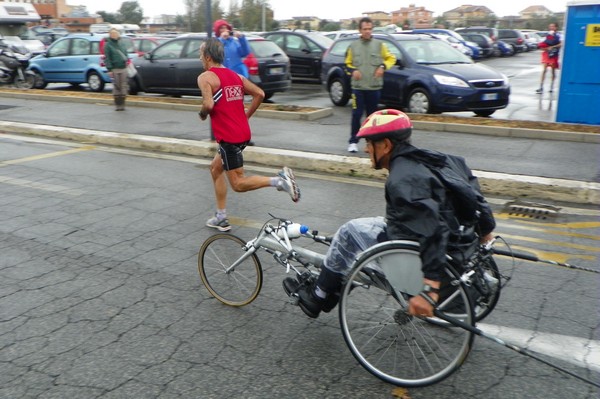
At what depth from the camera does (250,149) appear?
9.15 meters

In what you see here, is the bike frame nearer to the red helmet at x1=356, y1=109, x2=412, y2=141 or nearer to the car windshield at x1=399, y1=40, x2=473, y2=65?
the red helmet at x1=356, y1=109, x2=412, y2=141

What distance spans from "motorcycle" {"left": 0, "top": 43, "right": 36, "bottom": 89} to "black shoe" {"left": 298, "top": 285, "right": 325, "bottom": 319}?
18.3m

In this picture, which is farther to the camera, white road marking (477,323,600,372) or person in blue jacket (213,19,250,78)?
person in blue jacket (213,19,250,78)

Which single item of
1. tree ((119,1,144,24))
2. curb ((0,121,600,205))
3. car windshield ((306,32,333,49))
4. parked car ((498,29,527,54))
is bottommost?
curb ((0,121,600,205))

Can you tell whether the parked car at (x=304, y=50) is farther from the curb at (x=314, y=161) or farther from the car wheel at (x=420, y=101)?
the curb at (x=314, y=161)

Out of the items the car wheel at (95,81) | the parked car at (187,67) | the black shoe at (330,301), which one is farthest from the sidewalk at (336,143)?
the car wheel at (95,81)

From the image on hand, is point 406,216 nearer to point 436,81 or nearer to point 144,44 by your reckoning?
point 436,81

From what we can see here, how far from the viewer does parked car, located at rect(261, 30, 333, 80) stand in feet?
65.9

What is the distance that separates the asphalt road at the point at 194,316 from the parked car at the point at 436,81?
17.8 ft

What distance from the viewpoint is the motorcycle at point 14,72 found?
62.3 ft

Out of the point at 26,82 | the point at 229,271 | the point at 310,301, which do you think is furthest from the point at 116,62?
the point at 310,301

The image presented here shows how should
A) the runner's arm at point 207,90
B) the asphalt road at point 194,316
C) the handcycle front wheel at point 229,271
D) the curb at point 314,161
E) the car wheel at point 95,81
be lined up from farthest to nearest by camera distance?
the car wheel at point 95,81, the curb at point 314,161, the runner's arm at point 207,90, the handcycle front wheel at point 229,271, the asphalt road at point 194,316

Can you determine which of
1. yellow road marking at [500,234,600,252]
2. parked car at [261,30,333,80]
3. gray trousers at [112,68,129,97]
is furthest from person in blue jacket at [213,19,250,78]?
parked car at [261,30,333,80]

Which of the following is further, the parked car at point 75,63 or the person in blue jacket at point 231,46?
the parked car at point 75,63
